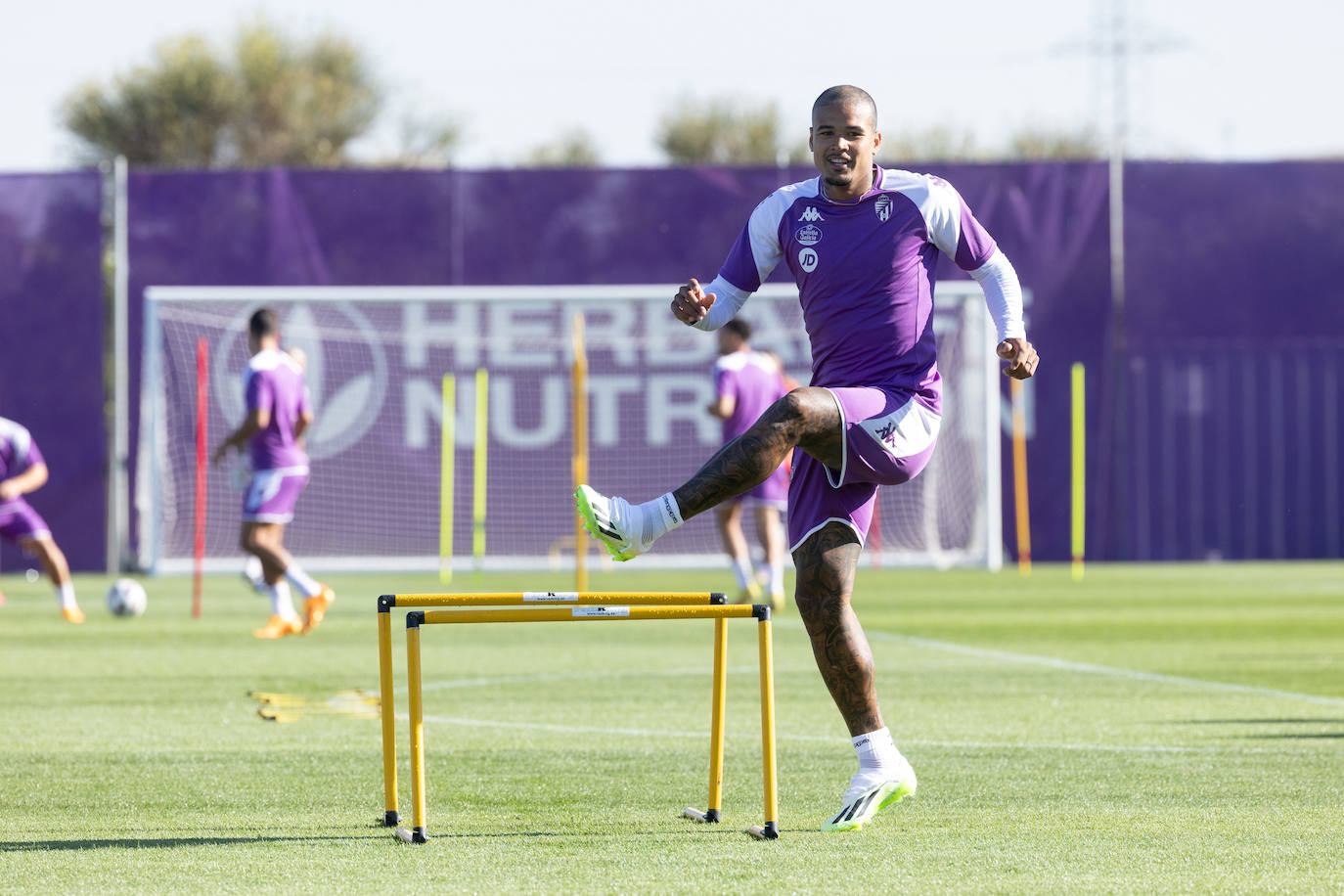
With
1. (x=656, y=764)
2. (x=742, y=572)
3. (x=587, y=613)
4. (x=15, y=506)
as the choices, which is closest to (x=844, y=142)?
(x=587, y=613)

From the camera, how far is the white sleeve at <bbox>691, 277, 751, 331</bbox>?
5.85m

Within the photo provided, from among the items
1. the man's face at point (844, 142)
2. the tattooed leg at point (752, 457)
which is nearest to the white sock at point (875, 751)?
the tattooed leg at point (752, 457)

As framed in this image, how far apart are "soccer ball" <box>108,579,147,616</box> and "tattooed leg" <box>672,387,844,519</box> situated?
1123cm

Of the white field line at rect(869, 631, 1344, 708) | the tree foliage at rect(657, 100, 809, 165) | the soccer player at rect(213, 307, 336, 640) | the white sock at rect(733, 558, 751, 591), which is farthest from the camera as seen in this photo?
the tree foliage at rect(657, 100, 809, 165)

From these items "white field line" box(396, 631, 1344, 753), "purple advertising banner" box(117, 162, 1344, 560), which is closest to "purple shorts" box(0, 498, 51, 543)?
"white field line" box(396, 631, 1344, 753)

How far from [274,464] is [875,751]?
884 cm

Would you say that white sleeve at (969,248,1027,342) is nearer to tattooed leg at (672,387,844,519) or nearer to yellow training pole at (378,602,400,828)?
tattooed leg at (672,387,844,519)

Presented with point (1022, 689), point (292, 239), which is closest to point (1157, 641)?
point (1022, 689)

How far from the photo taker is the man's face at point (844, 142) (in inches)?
223

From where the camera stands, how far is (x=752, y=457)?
5.10 metres

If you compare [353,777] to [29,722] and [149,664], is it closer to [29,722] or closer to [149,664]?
[29,722]

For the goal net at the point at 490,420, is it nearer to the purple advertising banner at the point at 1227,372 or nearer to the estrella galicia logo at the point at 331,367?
the estrella galicia logo at the point at 331,367

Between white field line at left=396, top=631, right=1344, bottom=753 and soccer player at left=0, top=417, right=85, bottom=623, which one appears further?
soccer player at left=0, top=417, right=85, bottom=623

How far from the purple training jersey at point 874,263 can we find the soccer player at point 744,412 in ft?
30.2
